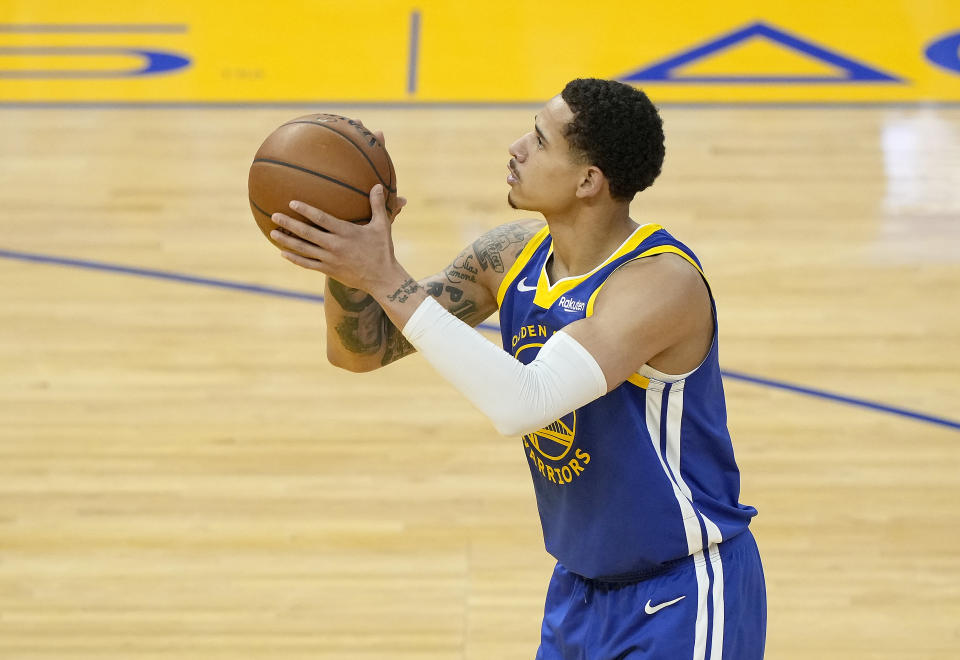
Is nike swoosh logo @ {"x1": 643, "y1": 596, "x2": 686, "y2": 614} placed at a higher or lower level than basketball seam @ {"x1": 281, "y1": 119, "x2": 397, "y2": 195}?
lower

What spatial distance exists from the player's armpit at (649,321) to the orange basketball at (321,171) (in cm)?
53

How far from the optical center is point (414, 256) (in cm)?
623

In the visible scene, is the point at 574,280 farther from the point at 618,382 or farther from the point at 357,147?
the point at 357,147

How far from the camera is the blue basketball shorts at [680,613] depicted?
8.93 ft

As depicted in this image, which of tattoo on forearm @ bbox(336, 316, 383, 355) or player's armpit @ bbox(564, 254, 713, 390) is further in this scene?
tattoo on forearm @ bbox(336, 316, 383, 355)

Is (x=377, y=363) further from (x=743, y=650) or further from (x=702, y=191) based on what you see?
(x=702, y=191)

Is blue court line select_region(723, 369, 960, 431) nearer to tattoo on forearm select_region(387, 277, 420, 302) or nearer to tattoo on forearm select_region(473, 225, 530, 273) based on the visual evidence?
tattoo on forearm select_region(473, 225, 530, 273)

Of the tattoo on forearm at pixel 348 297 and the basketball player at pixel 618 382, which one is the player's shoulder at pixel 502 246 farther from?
the tattoo on forearm at pixel 348 297

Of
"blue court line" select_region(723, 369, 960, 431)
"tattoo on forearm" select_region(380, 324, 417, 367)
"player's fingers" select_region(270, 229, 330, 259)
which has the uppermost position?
"player's fingers" select_region(270, 229, 330, 259)

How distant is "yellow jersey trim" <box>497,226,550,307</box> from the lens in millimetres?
2895

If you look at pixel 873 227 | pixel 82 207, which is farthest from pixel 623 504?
pixel 82 207

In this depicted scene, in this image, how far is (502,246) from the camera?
3018 millimetres

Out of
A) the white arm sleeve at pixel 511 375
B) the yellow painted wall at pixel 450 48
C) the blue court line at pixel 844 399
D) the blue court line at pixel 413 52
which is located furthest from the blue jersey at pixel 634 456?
the blue court line at pixel 413 52

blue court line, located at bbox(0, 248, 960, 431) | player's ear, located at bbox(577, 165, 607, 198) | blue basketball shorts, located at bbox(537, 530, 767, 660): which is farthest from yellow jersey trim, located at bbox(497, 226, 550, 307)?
blue court line, located at bbox(0, 248, 960, 431)
